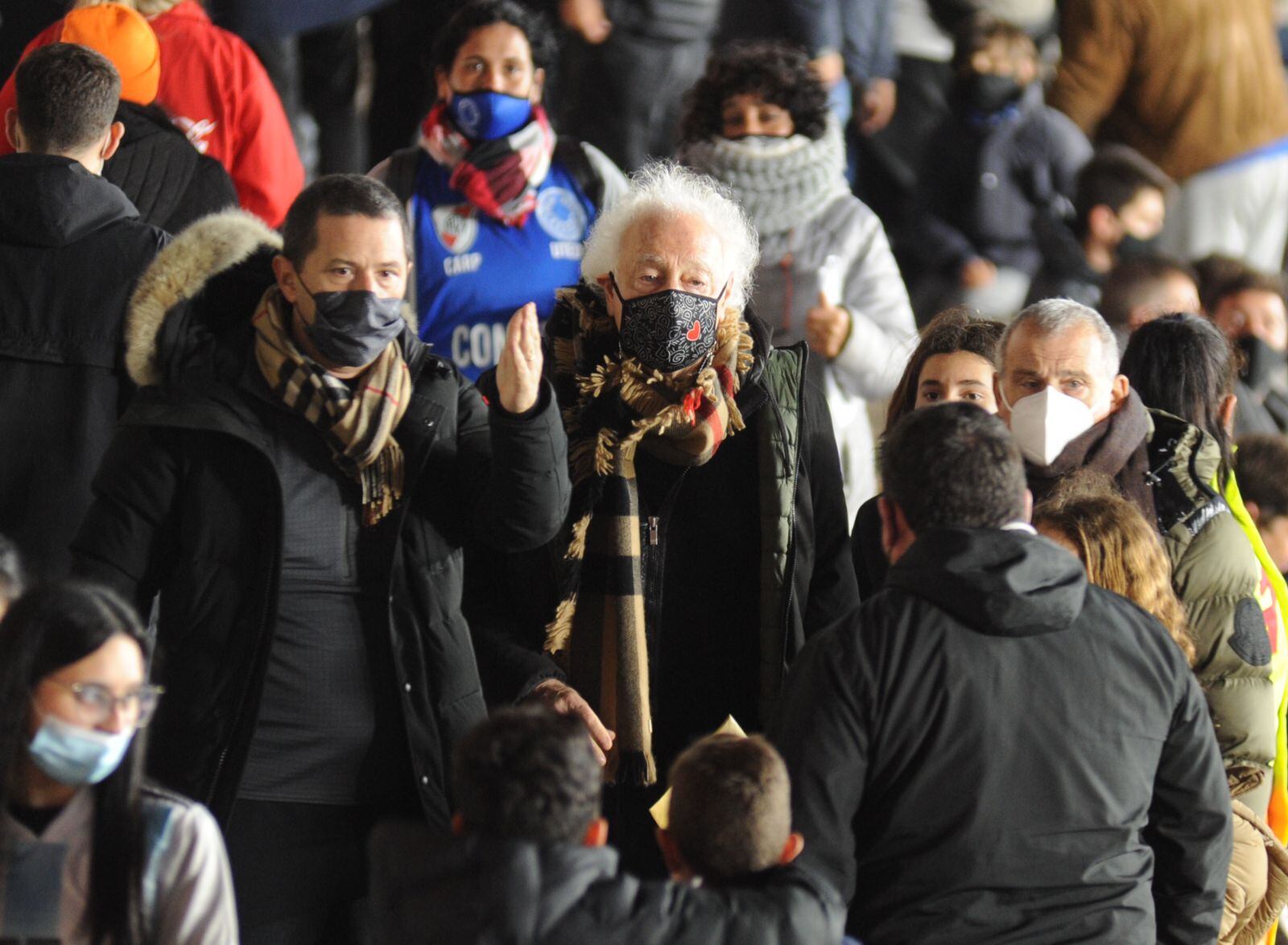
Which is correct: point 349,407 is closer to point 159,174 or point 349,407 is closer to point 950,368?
point 950,368

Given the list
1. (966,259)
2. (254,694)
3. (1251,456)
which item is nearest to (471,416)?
(254,694)

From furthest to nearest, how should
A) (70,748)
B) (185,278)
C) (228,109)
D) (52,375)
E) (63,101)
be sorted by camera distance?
(228,109), (63,101), (52,375), (185,278), (70,748)

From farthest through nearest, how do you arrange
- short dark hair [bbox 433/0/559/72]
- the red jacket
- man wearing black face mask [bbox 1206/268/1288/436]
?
1. man wearing black face mask [bbox 1206/268/1288/436]
2. short dark hair [bbox 433/0/559/72]
3. the red jacket

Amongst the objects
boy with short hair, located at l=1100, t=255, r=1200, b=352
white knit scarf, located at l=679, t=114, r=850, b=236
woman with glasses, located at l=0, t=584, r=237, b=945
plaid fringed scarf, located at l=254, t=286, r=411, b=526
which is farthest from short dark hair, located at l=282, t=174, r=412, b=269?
boy with short hair, located at l=1100, t=255, r=1200, b=352

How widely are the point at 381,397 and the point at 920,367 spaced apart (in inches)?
63.0

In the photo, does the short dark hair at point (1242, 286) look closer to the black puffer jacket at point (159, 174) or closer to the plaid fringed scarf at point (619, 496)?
the plaid fringed scarf at point (619, 496)

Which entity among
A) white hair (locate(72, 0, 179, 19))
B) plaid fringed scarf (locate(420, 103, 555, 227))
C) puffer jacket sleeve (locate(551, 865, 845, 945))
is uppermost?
white hair (locate(72, 0, 179, 19))

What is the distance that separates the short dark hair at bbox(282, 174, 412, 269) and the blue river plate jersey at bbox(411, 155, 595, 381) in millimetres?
2008

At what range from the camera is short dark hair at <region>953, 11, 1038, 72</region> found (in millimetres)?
8039

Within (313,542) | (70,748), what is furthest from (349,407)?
(70,748)

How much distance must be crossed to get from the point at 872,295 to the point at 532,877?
12.7ft

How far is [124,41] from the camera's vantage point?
5.36 metres

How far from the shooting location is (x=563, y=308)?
4164mm

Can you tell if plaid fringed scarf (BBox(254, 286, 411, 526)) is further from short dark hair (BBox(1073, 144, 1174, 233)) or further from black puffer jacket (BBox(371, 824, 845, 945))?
short dark hair (BBox(1073, 144, 1174, 233))
